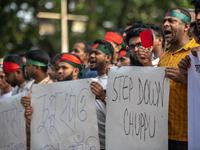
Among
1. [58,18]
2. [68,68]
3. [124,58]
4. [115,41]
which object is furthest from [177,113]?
[58,18]

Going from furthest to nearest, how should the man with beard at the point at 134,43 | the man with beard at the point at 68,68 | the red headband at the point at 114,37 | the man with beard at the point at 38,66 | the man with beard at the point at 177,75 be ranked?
the red headband at the point at 114,37, the man with beard at the point at 38,66, the man with beard at the point at 68,68, the man with beard at the point at 134,43, the man with beard at the point at 177,75

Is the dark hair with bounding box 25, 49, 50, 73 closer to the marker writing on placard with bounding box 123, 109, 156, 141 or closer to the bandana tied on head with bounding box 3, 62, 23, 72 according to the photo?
the bandana tied on head with bounding box 3, 62, 23, 72

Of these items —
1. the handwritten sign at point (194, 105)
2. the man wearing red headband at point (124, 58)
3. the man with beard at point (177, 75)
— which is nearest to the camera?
Result: the handwritten sign at point (194, 105)

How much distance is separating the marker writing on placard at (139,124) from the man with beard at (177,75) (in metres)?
0.18

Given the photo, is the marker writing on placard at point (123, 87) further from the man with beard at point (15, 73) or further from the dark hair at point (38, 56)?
the man with beard at point (15, 73)

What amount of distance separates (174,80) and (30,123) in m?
2.14

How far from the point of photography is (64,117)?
3.83 m

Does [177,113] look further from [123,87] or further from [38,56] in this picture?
[38,56]

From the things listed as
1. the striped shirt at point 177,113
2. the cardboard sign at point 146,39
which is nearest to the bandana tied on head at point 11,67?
the cardboard sign at point 146,39

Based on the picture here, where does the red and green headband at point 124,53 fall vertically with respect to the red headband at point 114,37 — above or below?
below

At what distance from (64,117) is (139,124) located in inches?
43.1

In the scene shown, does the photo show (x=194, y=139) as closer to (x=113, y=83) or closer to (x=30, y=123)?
(x=113, y=83)

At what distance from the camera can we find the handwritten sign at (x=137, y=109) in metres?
2.98

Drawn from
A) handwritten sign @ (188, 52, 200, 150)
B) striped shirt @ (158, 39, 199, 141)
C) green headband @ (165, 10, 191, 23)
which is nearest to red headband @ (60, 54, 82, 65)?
green headband @ (165, 10, 191, 23)
